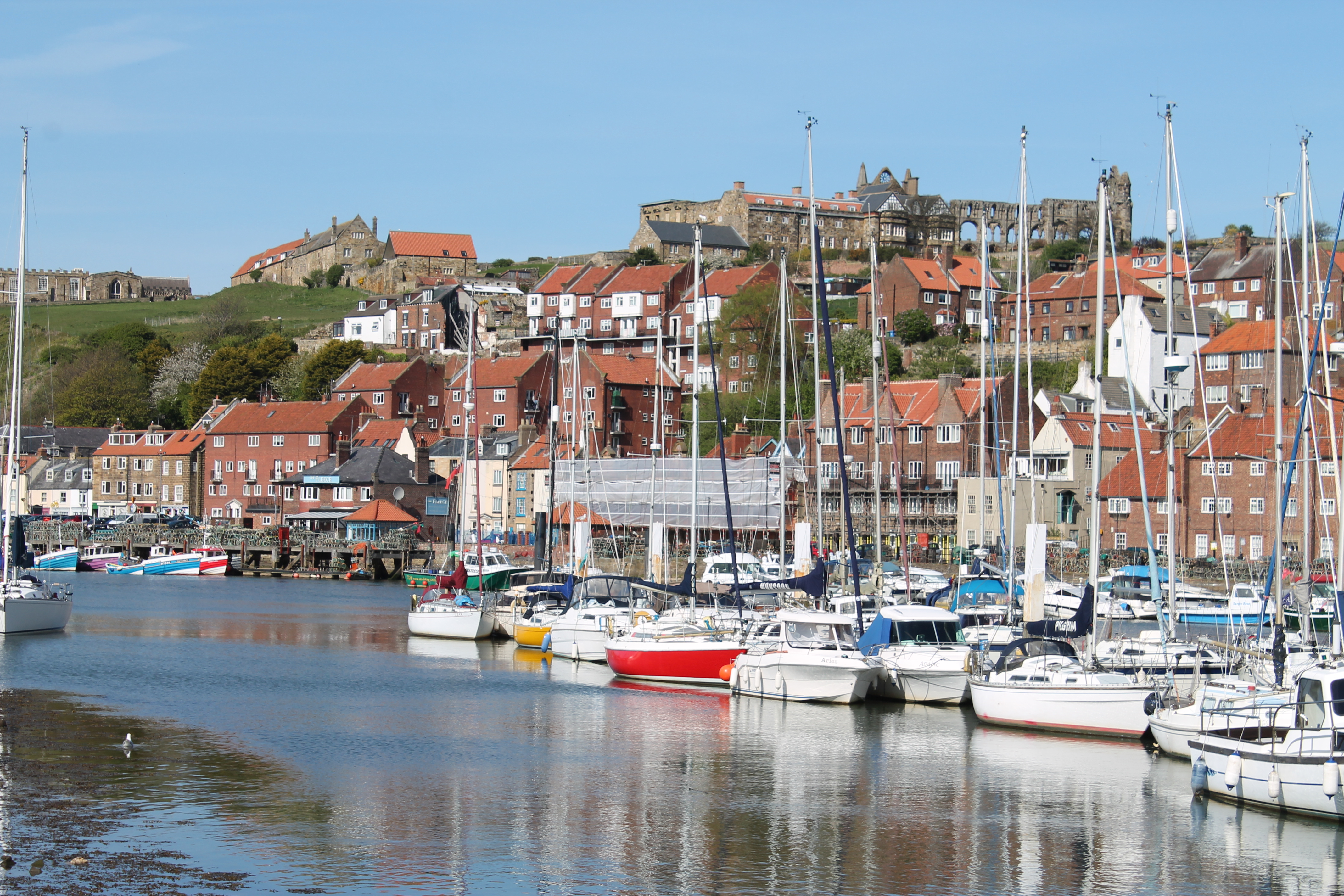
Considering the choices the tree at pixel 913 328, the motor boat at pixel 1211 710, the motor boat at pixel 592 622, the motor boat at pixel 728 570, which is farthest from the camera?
the tree at pixel 913 328

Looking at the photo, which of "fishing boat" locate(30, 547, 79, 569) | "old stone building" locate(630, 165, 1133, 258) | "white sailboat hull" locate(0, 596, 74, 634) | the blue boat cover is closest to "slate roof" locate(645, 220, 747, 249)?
"old stone building" locate(630, 165, 1133, 258)

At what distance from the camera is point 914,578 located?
64875 millimetres

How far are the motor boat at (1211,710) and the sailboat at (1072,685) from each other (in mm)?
758

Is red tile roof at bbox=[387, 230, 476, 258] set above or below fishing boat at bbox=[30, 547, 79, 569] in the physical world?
above

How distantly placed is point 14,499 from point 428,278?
4611 inches

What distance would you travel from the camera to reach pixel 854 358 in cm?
10425

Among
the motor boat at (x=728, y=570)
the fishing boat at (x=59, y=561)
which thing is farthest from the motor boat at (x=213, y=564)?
the motor boat at (x=728, y=570)

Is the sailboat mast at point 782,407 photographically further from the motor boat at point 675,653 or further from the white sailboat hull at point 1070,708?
the white sailboat hull at point 1070,708

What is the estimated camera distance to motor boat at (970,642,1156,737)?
3123 centimetres

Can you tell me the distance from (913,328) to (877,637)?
263ft

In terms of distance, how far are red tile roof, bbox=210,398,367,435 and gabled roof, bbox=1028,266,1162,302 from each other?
52.0 m

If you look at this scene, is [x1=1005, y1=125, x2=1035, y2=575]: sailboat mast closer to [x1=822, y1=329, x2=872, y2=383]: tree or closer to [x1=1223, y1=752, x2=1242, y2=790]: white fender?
[x1=1223, y1=752, x2=1242, y2=790]: white fender

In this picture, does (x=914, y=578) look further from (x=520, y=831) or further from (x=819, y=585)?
(x=520, y=831)

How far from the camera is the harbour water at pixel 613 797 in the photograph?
2095 cm
